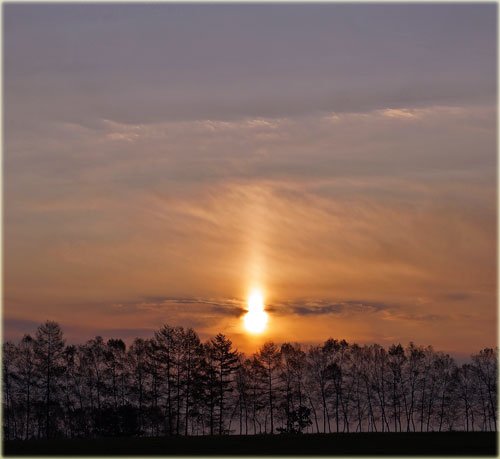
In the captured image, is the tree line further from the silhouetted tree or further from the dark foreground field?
the dark foreground field

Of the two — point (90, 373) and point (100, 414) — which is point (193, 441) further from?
point (90, 373)

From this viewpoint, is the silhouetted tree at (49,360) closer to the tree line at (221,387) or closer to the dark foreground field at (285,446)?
the tree line at (221,387)

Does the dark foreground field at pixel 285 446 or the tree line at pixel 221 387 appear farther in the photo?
the tree line at pixel 221 387

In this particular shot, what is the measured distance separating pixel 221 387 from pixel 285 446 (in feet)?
137

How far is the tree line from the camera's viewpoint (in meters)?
97.9

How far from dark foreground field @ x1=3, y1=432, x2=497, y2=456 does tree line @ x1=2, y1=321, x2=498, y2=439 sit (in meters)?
21.4

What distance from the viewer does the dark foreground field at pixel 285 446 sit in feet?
185

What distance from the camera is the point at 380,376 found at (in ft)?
396

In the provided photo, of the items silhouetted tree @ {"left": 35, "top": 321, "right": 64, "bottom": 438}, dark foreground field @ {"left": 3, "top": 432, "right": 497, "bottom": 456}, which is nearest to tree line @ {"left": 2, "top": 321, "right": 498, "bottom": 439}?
silhouetted tree @ {"left": 35, "top": 321, "right": 64, "bottom": 438}

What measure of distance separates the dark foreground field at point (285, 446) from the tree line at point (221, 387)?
21.4 m

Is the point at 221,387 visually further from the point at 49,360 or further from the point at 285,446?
the point at 285,446

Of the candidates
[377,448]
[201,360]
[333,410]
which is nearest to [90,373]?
[201,360]

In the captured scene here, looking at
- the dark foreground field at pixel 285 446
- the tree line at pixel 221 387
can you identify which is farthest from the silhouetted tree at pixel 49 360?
the dark foreground field at pixel 285 446

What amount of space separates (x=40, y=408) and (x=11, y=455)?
44.3 meters
